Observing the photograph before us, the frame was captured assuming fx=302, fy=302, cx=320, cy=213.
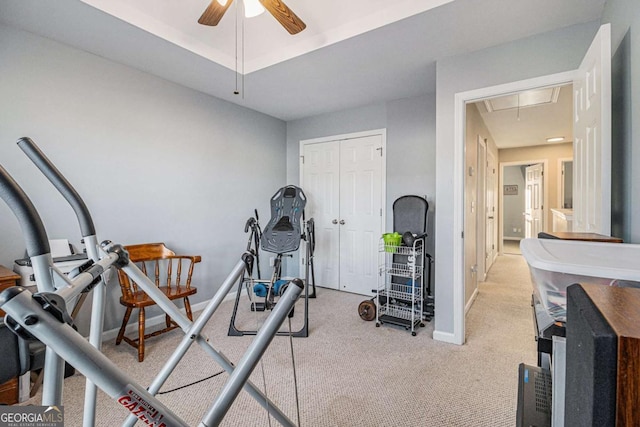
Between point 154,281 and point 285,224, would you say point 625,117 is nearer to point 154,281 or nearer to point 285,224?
point 285,224

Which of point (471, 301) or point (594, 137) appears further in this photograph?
point (471, 301)

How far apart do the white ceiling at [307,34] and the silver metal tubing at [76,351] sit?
2.29m

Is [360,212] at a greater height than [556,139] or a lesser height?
lesser

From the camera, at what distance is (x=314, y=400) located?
186 cm

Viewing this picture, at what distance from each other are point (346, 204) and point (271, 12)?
2.73 m

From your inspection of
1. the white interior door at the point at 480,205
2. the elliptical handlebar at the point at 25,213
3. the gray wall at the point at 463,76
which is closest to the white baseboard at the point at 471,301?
the white interior door at the point at 480,205

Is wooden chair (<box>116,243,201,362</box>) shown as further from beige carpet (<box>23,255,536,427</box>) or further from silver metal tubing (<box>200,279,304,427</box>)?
silver metal tubing (<box>200,279,304,427</box>)

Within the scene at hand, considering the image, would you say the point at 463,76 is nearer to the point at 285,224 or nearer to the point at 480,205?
the point at 285,224

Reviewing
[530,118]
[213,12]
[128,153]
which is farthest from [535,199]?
[128,153]

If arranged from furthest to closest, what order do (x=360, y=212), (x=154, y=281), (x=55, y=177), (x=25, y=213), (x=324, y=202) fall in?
(x=324, y=202) → (x=360, y=212) → (x=154, y=281) → (x=55, y=177) → (x=25, y=213)

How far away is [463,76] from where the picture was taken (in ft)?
8.45

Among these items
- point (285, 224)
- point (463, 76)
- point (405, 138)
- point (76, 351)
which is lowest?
point (76, 351)

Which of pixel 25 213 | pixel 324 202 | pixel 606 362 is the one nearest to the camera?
pixel 606 362

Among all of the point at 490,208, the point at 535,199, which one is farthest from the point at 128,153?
the point at 535,199
